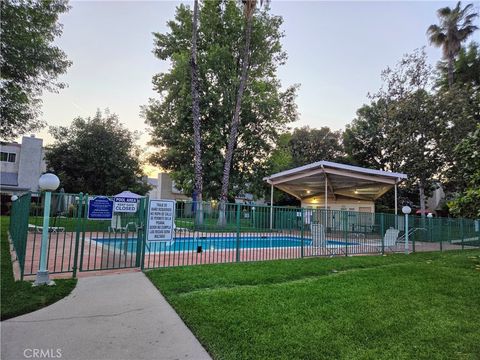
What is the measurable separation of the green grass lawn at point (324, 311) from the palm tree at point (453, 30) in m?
28.6

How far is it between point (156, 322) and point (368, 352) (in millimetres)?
2734

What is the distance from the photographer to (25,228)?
643cm

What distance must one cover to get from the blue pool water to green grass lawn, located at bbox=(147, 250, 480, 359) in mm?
843

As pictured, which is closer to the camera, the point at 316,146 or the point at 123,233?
the point at 123,233

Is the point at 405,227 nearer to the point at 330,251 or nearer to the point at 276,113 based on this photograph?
the point at 330,251

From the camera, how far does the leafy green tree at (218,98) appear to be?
25812 millimetres

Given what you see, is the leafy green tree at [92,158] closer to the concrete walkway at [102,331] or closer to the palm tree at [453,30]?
the concrete walkway at [102,331]

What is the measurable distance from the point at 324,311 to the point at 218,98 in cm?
2283

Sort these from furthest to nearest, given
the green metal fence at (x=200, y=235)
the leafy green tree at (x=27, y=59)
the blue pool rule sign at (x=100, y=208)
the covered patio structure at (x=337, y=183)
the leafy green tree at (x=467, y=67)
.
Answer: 1. the leafy green tree at (x=467, y=67)
2. the covered patio structure at (x=337, y=183)
3. the leafy green tree at (x=27, y=59)
4. the green metal fence at (x=200, y=235)
5. the blue pool rule sign at (x=100, y=208)

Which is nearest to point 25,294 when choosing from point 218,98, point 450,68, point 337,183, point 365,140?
point 337,183

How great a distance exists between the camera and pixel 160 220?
7918mm

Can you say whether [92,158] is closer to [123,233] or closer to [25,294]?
[123,233]

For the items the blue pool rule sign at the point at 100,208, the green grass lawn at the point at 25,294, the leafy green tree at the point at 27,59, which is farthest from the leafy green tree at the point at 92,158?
the green grass lawn at the point at 25,294

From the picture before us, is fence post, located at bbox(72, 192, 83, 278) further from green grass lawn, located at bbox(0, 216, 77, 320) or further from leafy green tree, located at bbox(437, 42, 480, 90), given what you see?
leafy green tree, located at bbox(437, 42, 480, 90)
